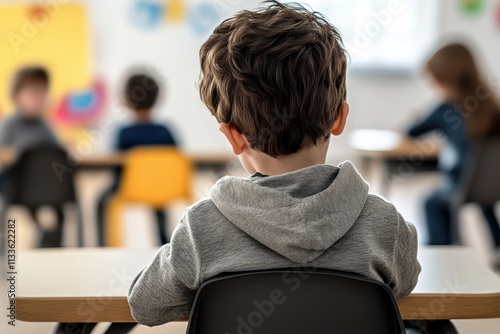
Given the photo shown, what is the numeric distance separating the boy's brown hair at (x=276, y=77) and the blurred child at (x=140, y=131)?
8.54 feet

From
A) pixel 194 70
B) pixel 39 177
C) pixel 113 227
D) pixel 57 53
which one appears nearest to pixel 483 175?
pixel 113 227

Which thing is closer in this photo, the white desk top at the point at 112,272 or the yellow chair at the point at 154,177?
the white desk top at the point at 112,272

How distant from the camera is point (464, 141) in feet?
11.9

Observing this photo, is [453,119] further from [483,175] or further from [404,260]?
[404,260]

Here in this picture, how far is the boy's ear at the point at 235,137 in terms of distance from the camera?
1227 mm

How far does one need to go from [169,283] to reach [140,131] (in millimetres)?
2708

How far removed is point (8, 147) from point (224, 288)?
3.11 metres

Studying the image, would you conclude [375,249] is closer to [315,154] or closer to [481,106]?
[315,154]

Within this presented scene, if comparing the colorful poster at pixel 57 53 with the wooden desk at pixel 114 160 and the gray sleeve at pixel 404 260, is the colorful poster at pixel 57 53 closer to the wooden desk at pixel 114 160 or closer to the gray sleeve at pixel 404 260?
the wooden desk at pixel 114 160

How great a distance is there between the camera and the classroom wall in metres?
6.44

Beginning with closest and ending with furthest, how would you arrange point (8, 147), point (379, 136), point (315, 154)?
point (315, 154), point (8, 147), point (379, 136)

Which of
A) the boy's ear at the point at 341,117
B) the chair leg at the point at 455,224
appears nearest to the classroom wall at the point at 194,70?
the chair leg at the point at 455,224

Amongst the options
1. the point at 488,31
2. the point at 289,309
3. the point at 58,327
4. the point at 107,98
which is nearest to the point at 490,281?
the point at 289,309

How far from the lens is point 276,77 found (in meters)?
1.14
